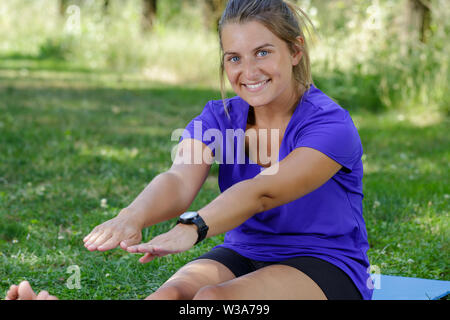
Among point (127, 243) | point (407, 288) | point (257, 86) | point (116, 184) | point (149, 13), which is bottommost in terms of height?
point (407, 288)

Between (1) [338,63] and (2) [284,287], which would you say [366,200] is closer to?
(2) [284,287]

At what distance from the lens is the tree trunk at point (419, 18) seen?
8.16 meters

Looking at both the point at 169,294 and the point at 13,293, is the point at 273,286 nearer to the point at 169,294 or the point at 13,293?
the point at 169,294

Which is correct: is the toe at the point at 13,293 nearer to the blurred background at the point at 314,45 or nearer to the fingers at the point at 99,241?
the fingers at the point at 99,241

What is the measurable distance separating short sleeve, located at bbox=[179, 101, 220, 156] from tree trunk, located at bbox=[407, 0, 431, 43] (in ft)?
20.7

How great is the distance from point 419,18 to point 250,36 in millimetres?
6640

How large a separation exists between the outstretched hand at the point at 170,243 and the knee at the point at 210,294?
0.20m

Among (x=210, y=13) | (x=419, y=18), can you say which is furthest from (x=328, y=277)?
(x=210, y=13)

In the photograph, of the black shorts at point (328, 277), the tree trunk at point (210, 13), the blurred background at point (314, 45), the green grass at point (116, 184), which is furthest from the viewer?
the tree trunk at point (210, 13)

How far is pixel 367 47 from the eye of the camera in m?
8.05

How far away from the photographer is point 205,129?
97.6 inches

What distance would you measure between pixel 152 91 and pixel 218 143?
7705 millimetres

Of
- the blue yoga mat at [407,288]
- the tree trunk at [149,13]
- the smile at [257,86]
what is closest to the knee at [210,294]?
the smile at [257,86]

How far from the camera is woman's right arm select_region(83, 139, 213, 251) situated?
196 cm
